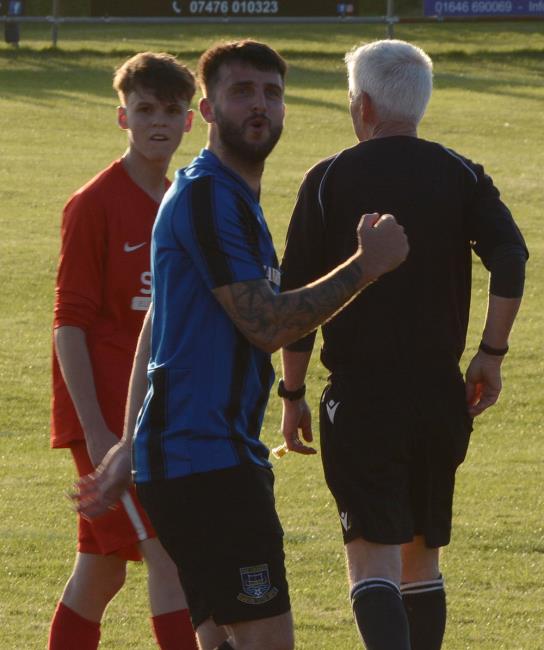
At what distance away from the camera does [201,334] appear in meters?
3.64

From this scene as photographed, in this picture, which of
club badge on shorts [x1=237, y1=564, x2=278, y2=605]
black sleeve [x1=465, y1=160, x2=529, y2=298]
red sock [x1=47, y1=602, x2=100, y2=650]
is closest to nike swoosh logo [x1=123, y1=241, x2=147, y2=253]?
black sleeve [x1=465, y1=160, x2=529, y2=298]

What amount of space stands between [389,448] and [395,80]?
106 cm

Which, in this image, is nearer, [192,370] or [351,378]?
[192,370]

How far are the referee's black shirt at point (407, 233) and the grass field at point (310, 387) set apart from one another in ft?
4.28

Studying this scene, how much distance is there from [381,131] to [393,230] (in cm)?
99

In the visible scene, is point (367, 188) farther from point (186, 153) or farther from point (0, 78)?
point (0, 78)

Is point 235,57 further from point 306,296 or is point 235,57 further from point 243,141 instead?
point 306,296

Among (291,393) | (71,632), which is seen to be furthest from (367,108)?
(71,632)

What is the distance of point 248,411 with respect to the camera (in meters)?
3.73

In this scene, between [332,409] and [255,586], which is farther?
[332,409]

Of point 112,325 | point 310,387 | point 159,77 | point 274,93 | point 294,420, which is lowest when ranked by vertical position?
point 310,387

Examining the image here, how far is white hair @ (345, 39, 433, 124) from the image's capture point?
4527 mm

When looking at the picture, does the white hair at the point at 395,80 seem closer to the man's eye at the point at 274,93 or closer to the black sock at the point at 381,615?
A: the man's eye at the point at 274,93

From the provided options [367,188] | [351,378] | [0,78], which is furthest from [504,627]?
[0,78]
